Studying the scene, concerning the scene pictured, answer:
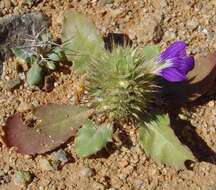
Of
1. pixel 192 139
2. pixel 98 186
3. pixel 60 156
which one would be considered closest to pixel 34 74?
pixel 60 156

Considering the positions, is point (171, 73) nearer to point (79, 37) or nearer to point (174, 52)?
point (174, 52)

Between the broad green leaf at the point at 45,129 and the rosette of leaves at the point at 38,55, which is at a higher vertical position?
the rosette of leaves at the point at 38,55

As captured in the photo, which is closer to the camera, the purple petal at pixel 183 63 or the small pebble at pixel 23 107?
the purple petal at pixel 183 63

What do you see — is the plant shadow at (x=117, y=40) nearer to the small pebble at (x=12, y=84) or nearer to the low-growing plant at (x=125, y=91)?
the low-growing plant at (x=125, y=91)

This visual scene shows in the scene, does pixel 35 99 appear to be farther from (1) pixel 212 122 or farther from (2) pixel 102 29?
(1) pixel 212 122

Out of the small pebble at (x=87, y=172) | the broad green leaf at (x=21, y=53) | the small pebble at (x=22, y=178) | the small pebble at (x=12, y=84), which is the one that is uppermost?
the broad green leaf at (x=21, y=53)

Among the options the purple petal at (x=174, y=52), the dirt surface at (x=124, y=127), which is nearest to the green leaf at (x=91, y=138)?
the dirt surface at (x=124, y=127)

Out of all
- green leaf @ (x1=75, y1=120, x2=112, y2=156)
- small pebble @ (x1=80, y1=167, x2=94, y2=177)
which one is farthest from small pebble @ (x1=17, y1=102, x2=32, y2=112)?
small pebble @ (x1=80, y1=167, x2=94, y2=177)

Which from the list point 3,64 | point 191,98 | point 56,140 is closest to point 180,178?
point 191,98
